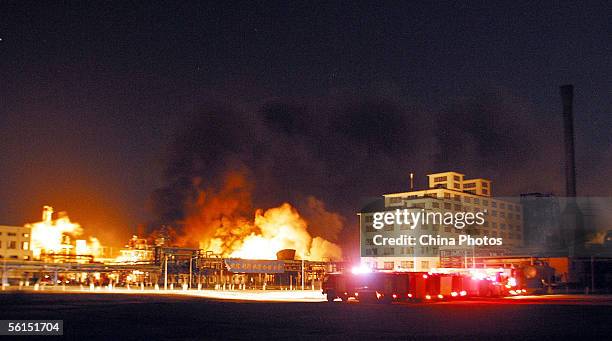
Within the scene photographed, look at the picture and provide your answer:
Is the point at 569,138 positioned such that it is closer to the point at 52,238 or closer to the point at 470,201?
the point at 470,201

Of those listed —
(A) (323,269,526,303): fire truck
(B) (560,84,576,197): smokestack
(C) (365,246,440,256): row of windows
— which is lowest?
(A) (323,269,526,303): fire truck

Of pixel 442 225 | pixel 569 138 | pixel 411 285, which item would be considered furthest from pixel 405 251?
pixel 411 285

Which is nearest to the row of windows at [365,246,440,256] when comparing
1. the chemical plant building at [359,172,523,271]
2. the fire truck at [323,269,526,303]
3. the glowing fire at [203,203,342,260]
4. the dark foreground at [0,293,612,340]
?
the chemical plant building at [359,172,523,271]

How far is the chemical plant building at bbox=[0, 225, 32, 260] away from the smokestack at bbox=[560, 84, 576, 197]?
321ft

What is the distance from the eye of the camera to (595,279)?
101 m

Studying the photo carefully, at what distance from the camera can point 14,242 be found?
112438 mm

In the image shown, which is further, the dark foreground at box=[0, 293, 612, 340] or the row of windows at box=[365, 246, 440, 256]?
the row of windows at box=[365, 246, 440, 256]

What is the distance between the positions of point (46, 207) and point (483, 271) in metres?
92.8

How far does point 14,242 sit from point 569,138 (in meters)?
101

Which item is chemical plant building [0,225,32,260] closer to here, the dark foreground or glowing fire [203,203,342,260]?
glowing fire [203,203,342,260]

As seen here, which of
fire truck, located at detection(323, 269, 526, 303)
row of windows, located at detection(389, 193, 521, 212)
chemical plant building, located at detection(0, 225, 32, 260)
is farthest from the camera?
row of windows, located at detection(389, 193, 521, 212)

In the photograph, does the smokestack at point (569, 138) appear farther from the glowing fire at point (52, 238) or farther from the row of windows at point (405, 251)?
the glowing fire at point (52, 238)

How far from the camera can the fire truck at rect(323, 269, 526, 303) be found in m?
50.9

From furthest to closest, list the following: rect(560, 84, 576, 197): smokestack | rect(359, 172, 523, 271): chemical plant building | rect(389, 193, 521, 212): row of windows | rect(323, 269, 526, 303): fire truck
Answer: rect(389, 193, 521, 212): row of windows, rect(359, 172, 523, 271): chemical plant building, rect(560, 84, 576, 197): smokestack, rect(323, 269, 526, 303): fire truck
